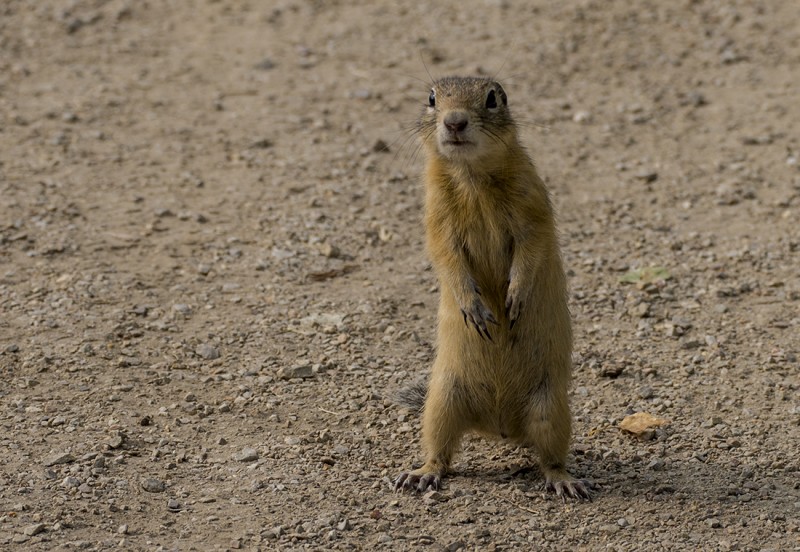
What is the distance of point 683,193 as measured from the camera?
8.30 meters

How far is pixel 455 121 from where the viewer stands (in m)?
5.15

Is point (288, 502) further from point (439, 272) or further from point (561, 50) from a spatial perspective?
point (561, 50)

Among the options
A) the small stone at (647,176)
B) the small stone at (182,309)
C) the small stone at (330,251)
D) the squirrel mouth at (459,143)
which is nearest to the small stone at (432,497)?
the squirrel mouth at (459,143)

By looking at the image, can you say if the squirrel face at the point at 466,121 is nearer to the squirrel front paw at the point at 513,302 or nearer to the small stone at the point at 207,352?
the squirrel front paw at the point at 513,302

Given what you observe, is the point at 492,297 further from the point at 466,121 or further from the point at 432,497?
the point at 432,497

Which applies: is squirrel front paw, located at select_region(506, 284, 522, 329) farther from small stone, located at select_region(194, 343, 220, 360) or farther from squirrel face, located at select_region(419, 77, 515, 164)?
small stone, located at select_region(194, 343, 220, 360)

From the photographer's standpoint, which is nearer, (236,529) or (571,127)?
(236,529)

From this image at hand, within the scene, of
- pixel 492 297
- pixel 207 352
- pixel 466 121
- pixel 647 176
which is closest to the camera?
pixel 466 121

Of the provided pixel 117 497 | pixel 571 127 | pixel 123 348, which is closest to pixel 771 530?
pixel 117 497

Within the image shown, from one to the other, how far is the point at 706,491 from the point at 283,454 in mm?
1918

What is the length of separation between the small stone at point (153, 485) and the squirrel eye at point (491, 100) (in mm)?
2233

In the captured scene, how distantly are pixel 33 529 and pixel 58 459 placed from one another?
0.56 m

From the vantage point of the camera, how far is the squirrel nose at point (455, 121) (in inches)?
203

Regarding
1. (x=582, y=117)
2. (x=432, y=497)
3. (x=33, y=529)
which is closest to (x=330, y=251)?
(x=432, y=497)
